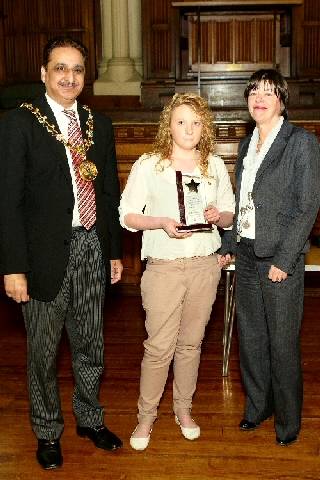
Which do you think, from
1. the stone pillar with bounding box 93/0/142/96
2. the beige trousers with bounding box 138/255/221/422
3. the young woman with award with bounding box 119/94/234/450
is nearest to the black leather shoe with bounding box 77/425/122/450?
the beige trousers with bounding box 138/255/221/422

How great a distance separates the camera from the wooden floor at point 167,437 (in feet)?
8.43

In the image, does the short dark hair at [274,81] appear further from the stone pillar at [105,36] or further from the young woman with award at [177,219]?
the stone pillar at [105,36]

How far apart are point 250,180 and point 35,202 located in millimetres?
849

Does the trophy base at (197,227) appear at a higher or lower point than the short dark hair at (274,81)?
lower

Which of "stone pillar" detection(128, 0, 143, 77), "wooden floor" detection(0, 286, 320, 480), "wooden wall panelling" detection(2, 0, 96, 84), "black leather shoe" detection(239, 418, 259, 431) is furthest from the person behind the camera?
"wooden wall panelling" detection(2, 0, 96, 84)

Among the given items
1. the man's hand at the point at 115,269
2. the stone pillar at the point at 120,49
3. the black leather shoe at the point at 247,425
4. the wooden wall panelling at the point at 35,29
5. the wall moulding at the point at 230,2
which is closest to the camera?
the man's hand at the point at 115,269

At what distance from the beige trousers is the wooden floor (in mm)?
215

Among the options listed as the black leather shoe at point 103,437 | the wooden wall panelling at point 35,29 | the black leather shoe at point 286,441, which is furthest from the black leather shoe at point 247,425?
the wooden wall panelling at point 35,29

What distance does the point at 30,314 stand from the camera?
2.50 m

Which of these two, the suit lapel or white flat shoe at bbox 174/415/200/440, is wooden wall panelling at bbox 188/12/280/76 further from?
white flat shoe at bbox 174/415/200/440

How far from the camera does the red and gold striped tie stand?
246 centimetres

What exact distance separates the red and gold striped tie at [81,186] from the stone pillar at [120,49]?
20.4ft

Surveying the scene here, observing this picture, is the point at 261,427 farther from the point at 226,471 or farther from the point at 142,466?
the point at 142,466

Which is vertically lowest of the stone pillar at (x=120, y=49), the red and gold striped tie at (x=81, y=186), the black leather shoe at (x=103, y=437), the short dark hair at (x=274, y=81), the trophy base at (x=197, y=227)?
the black leather shoe at (x=103, y=437)
